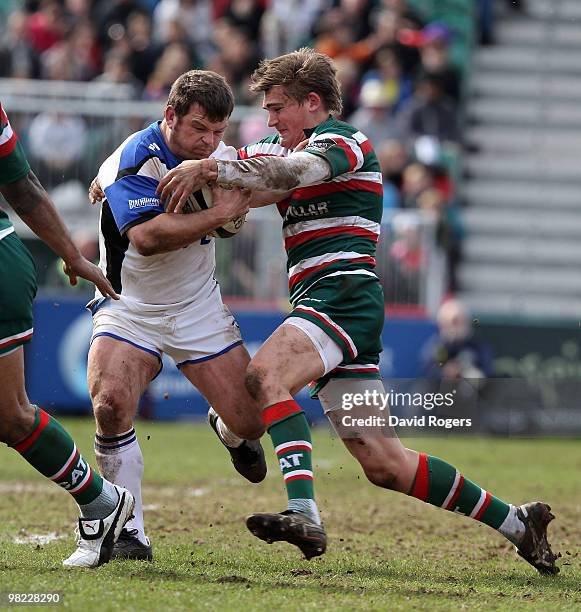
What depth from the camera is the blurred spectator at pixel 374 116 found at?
1725 centimetres

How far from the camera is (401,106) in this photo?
59.1ft

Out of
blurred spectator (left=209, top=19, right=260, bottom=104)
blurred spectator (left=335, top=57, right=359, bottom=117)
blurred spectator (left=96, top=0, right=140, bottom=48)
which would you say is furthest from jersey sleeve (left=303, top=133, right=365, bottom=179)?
blurred spectator (left=96, top=0, right=140, bottom=48)

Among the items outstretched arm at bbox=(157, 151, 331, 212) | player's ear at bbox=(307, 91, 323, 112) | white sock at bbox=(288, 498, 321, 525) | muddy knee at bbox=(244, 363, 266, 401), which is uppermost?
player's ear at bbox=(307, 91, 323, 112)

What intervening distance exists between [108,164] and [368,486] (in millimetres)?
4715

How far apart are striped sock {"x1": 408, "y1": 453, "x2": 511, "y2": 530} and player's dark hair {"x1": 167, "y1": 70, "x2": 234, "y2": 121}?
2053 millimetres

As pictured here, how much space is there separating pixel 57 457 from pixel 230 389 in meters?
1.09

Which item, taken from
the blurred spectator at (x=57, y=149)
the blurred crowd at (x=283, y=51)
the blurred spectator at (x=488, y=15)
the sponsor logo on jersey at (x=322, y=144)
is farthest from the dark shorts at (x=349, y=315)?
the blurred spectator at (x=488, y=15)

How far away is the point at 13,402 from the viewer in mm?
6039

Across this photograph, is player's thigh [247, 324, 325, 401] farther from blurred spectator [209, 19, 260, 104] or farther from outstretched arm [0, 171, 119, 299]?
blurred spectator [209, 19, 260, 104]

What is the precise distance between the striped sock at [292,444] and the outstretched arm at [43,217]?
44.2 inches

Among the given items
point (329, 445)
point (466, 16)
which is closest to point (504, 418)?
point (329, 445)

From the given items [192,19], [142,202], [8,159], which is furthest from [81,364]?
[8,159]

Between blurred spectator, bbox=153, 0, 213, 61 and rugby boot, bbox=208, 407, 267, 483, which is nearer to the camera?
rugby boot, bbox=208, 407, 267, 483

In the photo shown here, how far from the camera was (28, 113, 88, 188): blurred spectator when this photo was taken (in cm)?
1609
